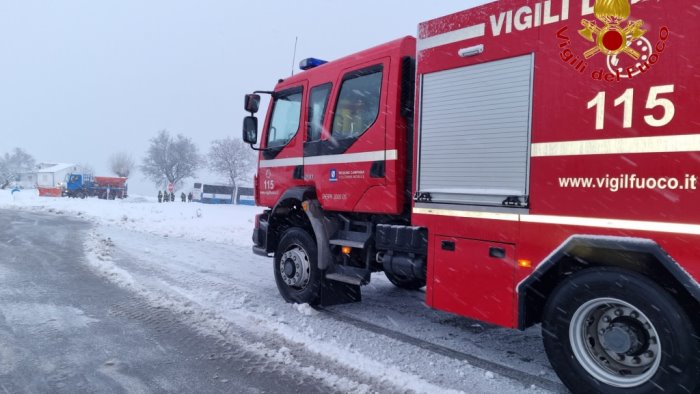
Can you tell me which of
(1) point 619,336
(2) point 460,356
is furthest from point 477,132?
(2) point 460,356

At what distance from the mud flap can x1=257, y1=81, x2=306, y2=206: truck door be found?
1330 mm

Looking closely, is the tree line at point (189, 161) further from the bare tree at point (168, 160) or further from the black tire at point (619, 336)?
the black tire at point (619, 336)

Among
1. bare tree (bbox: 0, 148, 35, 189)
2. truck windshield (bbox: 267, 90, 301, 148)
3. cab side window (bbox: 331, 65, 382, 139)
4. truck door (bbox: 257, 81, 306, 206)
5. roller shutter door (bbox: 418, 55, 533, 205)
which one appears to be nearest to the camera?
roller shutter door (bbox: 418, 55, 533, 205)

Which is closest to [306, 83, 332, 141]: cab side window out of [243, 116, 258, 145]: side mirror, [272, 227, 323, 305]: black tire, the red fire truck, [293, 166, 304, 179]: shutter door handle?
Result: [293, 166, 304, 179]: shutter door handle

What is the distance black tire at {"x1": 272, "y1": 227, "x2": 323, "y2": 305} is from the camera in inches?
222

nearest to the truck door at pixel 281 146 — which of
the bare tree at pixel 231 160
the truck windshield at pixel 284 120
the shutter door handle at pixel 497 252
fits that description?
the truck windshield at pixel 284 120

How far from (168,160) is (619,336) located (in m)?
76.8

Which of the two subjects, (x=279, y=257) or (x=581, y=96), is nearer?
(x=581, y=96)

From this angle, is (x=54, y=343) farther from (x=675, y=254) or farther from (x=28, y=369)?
(x=675, y=254)

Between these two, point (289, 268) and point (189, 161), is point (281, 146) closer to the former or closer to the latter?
point (289, 268)

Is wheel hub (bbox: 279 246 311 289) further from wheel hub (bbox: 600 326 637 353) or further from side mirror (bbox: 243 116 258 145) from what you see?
wheel hub (bbox: 600 326 637 353)

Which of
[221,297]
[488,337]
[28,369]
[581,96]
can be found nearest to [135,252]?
[221,297]

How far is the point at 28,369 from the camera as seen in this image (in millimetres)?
3809

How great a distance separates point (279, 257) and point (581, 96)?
4.19 meters
